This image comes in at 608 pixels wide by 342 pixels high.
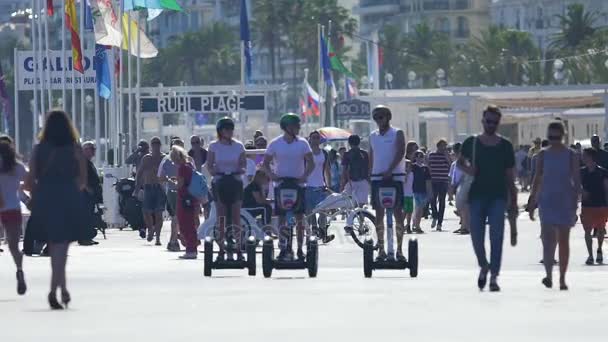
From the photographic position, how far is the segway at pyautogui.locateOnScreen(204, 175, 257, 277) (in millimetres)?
20688

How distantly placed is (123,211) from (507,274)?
12.8 metres

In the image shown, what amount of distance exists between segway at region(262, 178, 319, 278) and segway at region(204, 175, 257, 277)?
0.19 m

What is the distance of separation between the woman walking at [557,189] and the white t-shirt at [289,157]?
2778 mm

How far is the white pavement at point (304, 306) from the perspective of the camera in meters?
14.0

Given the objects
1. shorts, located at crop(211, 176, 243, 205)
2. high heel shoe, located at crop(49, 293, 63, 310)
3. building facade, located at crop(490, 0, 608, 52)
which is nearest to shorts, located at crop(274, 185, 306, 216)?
shorts, located at crop(211, 176, 243, 205)

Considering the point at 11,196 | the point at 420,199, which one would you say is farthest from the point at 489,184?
the point at 420,199

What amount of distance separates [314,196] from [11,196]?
856 cm

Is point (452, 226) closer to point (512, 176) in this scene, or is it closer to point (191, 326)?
point (512, 176)

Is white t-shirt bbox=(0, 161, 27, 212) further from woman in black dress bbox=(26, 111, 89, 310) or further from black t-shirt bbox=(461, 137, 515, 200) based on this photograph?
black t-shirt bbox=(461, 137, 515, 200)

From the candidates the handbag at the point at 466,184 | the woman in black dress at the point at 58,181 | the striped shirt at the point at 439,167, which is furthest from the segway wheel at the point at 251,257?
the striped shirt at the point at 439,167

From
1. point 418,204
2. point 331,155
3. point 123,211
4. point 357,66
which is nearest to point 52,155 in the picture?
point 123,211

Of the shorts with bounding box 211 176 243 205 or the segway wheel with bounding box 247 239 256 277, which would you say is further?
the shorts with bounding box 211 176 243 205

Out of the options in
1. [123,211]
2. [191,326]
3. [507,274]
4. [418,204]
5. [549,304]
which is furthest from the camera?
[418,204]

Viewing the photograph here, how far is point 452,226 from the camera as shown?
38.2 meters
